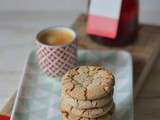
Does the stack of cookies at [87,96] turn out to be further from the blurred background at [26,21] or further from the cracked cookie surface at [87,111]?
the blurred background at [26,21]

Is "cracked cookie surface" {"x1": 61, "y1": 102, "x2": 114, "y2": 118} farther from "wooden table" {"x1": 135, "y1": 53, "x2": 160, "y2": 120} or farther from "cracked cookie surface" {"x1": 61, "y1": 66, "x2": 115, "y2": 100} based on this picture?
"wooden table" {"x1": 135, "y1": 53, "x2": 160, "y2": 120}

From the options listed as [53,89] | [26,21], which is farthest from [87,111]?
[26,21]

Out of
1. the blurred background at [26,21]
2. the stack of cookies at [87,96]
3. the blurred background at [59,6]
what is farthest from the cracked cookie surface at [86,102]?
the blurred background at [59,6]

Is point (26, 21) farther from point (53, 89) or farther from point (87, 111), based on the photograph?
point (87, 111)

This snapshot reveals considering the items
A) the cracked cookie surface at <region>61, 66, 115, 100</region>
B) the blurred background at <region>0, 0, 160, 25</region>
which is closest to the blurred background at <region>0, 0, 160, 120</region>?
the blurred background at <region>0, 0, 160, 25</region>

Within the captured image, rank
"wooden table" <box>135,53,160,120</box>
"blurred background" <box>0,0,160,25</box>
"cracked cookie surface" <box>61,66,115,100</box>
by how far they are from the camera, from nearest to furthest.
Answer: "cracked cookie surface" <box>61,66,115,100</box>, "wooden table" <box>135,53,160,120</box>, "blurred background" <box>0,0,160,25</box>
